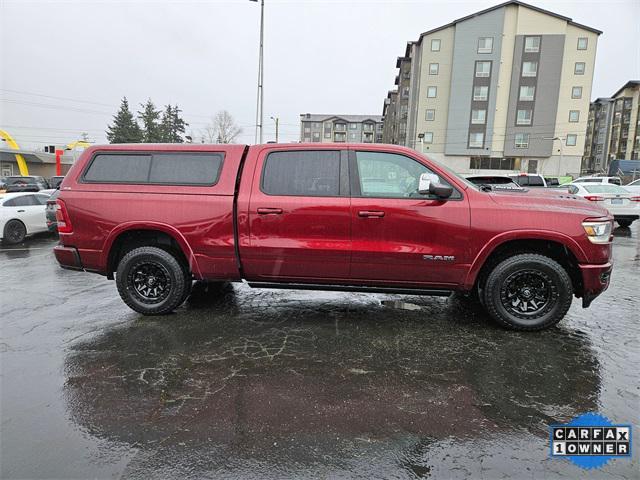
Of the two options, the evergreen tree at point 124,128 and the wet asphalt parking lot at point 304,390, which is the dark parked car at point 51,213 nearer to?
the wet asphalt parking lot at point 304,390

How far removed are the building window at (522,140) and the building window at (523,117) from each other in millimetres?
1342

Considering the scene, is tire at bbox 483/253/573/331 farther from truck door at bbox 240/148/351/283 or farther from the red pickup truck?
truck door at bbox 240/148/351/283

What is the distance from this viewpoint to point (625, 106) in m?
68.7

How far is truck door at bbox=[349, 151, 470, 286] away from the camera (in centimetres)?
398

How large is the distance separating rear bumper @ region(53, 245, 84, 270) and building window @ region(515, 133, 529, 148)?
50477mm

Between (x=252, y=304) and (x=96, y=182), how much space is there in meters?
2.32

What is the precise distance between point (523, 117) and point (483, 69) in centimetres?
719

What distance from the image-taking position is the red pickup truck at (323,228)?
3949mm

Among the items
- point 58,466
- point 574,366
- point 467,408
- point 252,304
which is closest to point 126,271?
point 252,304

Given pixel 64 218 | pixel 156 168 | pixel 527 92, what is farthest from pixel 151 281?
pixel 527 92

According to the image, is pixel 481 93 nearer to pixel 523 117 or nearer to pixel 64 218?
pixel 523 117

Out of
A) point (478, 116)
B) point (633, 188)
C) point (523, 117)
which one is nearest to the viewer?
point (633, 188)

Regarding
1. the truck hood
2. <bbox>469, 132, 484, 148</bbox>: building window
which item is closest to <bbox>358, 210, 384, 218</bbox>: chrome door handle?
the truck hood

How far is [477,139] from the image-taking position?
154 feet
